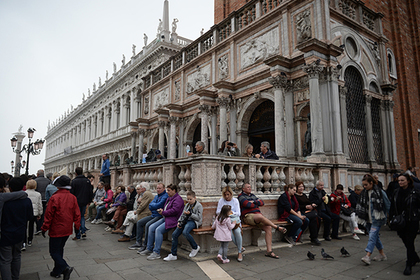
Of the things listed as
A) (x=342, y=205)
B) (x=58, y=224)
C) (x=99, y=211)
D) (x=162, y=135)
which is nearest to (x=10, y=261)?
(x=58, y=224)

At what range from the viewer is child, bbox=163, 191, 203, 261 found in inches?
218

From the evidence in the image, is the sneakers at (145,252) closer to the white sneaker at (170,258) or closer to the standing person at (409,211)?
the white sneaker at (170,258)

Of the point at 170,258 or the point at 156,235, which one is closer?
the point at 170,258

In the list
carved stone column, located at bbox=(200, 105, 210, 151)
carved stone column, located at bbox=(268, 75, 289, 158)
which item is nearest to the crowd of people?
carved stone column, located at bbox=(268, 75, 289, 158)

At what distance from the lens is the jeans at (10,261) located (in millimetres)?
4043

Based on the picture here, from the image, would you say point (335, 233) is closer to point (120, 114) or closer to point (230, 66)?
point (230, 66)

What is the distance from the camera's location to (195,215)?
557 centimetres

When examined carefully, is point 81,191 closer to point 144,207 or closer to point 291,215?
point 144,207

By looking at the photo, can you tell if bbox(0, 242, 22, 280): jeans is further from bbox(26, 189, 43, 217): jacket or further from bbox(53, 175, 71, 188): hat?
bbox(26, 189, 43, 217): jacket

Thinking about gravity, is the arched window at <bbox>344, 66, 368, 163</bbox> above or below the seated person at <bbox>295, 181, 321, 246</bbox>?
above

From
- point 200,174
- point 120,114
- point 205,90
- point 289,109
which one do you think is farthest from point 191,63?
point 120,114

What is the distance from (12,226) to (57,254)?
2.90ft

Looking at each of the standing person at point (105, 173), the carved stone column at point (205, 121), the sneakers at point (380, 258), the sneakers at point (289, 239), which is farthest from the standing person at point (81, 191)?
the carved stone column at point (205, 121)

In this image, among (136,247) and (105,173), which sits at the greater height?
(105,173)
